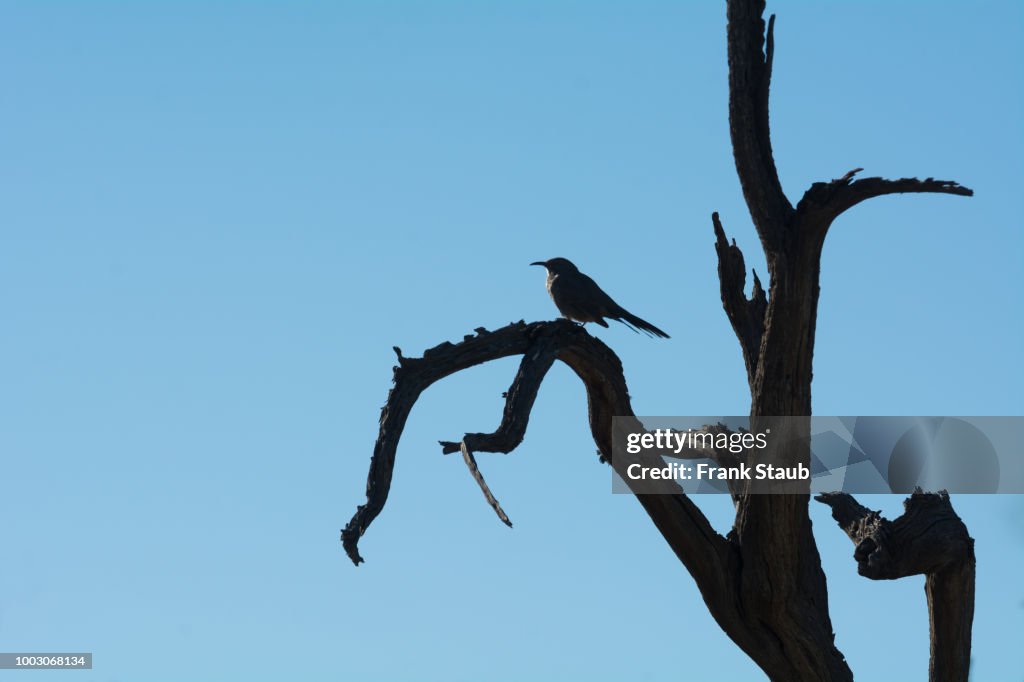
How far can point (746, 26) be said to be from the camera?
32.7 ft

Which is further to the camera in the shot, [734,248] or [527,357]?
[734,248]

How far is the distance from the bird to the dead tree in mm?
1056

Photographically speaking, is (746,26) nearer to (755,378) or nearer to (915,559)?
(755,378)

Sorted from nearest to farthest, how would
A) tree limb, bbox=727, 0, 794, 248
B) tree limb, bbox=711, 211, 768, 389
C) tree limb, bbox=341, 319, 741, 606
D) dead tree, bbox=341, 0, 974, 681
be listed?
tree limb, bbox=341, 319, 741, 606 < dead tree, bbox=341, 0, 974, 681 < tree limb, bbox=727, 0, 794, 248 < tree limb, bbox=711, 211, 768, 389

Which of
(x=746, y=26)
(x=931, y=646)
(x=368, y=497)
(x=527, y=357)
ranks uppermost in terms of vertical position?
(x=746, y=26)

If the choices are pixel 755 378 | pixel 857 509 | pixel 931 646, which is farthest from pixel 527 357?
pixel 931 646

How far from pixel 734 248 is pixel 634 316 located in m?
1.40

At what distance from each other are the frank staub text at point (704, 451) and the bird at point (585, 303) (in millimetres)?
794

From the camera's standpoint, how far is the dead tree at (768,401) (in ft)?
31.8

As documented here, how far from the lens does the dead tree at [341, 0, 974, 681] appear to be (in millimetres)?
9688

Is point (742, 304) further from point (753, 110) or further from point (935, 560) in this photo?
point (935, 560)

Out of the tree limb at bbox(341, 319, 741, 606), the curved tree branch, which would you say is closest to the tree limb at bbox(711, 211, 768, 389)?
the tree limb at bbox(341, 319, 741, 606)

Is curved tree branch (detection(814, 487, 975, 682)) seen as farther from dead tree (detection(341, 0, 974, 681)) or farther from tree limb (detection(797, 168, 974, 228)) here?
tree limb (detection(797, 168, 974, 228))

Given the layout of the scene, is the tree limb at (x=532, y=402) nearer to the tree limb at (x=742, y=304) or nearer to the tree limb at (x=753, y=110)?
the tree limb at (x=742, y=304)
